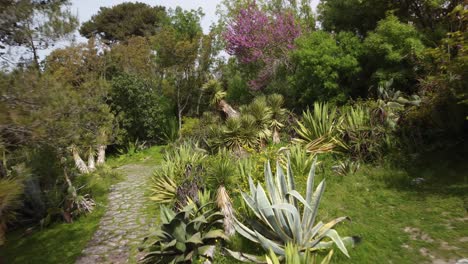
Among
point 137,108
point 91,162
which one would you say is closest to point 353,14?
point 137,108

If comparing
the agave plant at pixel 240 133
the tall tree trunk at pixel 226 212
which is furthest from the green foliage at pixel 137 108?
the tall tree trunk at pixel 226 212

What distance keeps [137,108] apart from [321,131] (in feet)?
28.5

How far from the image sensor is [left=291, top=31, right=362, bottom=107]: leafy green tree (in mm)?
9789

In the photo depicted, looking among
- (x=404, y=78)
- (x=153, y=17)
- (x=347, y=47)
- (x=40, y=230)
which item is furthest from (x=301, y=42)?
(x=153, y=17)

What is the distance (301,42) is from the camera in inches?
423

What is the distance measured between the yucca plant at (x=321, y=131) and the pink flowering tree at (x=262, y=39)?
4839 mm

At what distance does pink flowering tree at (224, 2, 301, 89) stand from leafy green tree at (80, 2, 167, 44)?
14.3 meters

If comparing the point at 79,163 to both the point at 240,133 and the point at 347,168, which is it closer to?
the point at 240,133

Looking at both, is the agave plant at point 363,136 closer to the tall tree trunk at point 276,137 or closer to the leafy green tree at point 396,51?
the leafy green tree at point 396,51

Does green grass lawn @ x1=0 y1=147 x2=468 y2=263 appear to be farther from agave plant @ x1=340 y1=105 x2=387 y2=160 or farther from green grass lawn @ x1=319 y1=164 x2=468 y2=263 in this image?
agave plant @ x1=340 y1=105 x2=387 y2=160

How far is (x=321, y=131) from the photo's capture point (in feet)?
28.8

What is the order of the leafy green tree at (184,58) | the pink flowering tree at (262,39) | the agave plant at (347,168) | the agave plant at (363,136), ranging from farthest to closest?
the leafy green tree at (184,58) < the pink flowering tree at (262,39) < the agave plant at (363,136) < the agave plant at (347,168)

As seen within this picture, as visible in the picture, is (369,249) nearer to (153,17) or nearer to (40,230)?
(40,230)

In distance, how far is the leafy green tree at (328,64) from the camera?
9.79 m
